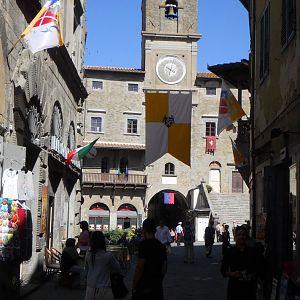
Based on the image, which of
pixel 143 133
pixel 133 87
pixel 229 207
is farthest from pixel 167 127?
pixel 133 87

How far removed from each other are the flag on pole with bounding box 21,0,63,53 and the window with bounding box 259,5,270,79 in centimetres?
444

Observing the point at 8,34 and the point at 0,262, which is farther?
the point at 8,34

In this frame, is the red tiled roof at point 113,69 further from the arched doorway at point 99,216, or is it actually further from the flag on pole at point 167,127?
the flag on pole at point 167,127

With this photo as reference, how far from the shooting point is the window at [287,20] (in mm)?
10297

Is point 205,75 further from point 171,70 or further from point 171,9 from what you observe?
point 171,9

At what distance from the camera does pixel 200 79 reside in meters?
55.7

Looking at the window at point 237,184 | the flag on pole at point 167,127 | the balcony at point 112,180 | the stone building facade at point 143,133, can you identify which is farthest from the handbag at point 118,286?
the window at point 237,184

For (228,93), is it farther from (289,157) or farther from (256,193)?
(289,157)

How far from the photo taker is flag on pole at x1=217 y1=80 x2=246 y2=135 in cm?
1978

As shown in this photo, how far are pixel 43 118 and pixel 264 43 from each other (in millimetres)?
6365

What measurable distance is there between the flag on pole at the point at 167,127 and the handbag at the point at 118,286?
1105 cm

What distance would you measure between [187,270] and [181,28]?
39.7 metres

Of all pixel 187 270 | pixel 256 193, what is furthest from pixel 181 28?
pixel 256 193

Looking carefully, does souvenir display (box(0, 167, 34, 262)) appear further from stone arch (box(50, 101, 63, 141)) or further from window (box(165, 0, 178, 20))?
window (box(165, 0, 178, 20))
